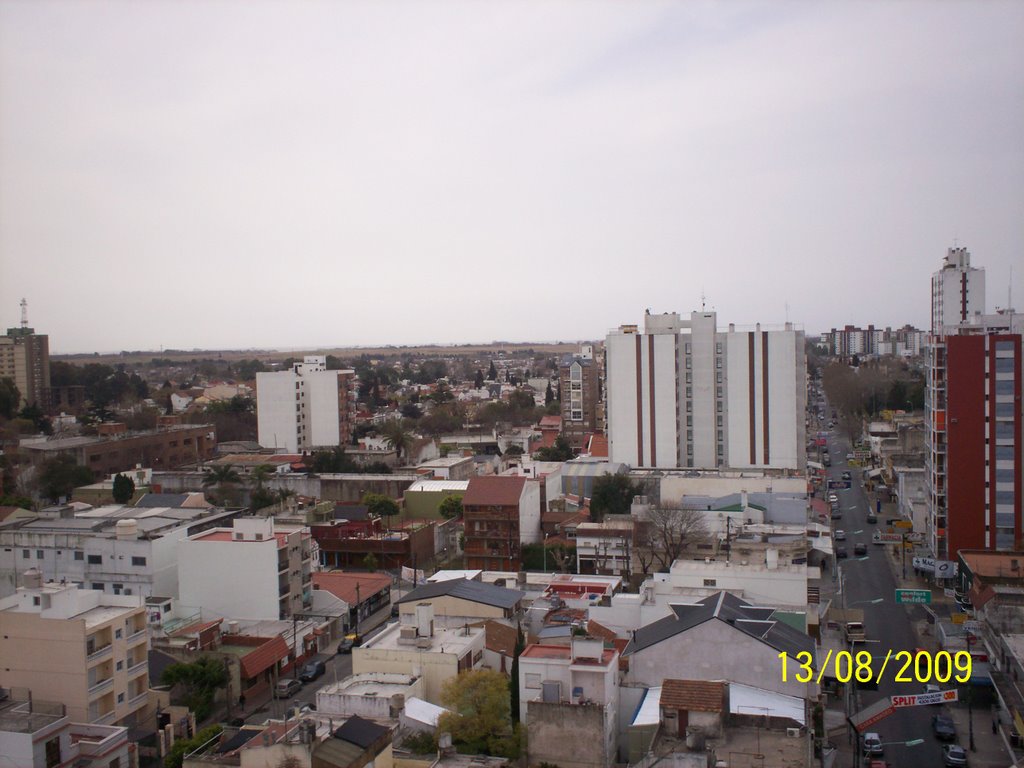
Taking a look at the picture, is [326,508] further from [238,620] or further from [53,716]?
[53,716]

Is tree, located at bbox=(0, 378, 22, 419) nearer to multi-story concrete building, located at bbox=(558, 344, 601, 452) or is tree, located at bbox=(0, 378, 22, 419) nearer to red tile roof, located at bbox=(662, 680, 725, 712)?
multi-story concrete building, located at bbox=(558, 344, 601, 452)

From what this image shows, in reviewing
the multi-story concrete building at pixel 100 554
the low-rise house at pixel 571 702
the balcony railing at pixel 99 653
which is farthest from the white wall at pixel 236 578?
the low-rise house at pixel 571 702

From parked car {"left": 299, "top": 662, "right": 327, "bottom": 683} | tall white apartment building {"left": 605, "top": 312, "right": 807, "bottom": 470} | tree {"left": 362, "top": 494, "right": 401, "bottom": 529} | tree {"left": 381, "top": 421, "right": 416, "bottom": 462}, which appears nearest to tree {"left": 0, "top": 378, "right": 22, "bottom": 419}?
tree {"left": 381, "top": 421, "right": 416, "bottom": 462}

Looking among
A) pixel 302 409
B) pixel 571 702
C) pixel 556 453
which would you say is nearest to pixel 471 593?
pixel 571 702

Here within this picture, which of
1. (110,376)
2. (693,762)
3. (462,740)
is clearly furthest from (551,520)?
(110,376)
